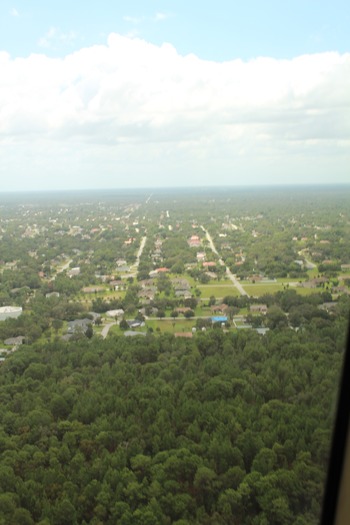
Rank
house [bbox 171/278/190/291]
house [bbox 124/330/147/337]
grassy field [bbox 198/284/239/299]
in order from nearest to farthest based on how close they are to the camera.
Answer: house [bbox 124/330/147/337]
grassy field [bbox 198/284/239/299]
house [bbox 171/278/190/291]

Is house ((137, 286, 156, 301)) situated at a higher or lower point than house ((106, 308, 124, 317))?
higher

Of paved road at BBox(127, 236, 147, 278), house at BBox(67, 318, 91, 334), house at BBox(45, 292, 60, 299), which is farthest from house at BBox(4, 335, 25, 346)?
paved road at BBox(127, 236, 147, 278)

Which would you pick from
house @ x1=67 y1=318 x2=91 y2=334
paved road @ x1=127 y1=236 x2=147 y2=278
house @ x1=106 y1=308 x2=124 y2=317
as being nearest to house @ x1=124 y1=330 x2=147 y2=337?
house @ x1=67 y1=318 x2=91 y2=334

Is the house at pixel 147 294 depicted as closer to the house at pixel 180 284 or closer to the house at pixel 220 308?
the house at pixel 180 284

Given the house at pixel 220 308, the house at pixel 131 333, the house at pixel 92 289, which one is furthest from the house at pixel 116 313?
the house at pixel 220 308

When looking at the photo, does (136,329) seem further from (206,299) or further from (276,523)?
(276,523)

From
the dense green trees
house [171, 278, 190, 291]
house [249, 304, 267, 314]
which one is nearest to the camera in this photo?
the dense green trees

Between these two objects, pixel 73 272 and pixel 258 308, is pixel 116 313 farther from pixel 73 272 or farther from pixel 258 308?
pixel 73 272

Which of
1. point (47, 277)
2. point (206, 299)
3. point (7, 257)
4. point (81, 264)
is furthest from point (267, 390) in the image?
point (7, 257)

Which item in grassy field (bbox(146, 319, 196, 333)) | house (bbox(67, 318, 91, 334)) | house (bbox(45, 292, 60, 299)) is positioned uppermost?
house (bbox(45, 292, 60, 299))

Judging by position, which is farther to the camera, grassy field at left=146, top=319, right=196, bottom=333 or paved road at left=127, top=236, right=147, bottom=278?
paved road at left=127, top=236, right=147, bottom=278

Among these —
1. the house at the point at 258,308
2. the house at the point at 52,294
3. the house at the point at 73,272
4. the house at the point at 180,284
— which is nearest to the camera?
the house at the point at 258,308

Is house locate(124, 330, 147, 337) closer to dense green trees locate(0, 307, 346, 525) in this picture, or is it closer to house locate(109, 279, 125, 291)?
dense green trees locate(0, 307, 346, 525)
